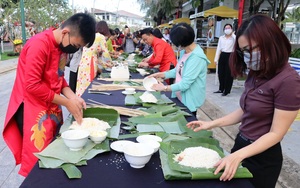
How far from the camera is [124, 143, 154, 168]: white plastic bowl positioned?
1.15 meters

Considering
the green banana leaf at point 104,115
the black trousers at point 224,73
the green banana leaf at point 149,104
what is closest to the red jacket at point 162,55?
the green banana leaf at point 149,104

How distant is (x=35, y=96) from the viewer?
5.17 feet

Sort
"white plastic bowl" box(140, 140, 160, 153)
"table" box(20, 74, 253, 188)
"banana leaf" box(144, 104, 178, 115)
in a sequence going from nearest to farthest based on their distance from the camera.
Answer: "table" box(20, 74, 253, 188), "white plastic bowl" box(140, 140, 160, 153), "banana leaf" box(144, 104, 178, 115)

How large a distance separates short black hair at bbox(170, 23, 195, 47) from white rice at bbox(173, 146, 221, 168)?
1.18 m

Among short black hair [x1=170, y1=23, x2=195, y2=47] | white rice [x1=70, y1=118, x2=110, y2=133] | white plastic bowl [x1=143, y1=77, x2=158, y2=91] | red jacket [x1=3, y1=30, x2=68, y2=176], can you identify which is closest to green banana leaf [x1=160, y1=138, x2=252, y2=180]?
white rice [x1=70, y1=118, x2=110, y2=133]

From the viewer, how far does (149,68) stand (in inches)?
171

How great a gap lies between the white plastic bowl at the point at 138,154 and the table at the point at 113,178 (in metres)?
0.04

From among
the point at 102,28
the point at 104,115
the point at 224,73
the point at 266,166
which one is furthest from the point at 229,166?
the point at 224,73

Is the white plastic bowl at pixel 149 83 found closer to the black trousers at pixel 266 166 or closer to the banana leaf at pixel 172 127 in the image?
the banana leaf at pixel 172 127

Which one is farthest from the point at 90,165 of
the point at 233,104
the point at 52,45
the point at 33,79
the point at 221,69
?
the point at 221,69

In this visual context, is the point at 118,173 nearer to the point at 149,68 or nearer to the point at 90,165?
the point at 90,165

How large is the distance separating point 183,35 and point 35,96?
1.24 metres

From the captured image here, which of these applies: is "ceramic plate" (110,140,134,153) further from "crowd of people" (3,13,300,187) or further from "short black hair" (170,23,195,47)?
"short black hair" (170,23,195,47)

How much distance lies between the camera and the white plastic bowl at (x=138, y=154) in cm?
115
